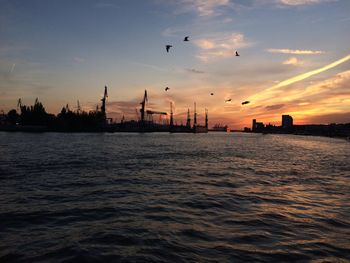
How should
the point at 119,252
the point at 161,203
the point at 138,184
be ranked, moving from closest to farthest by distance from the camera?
the point at 119,252, the point at 161,203, the point at 138,184

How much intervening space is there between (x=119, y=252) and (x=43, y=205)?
7034 mm

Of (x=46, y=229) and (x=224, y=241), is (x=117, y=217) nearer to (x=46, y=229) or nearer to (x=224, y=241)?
(x=46, y=229)

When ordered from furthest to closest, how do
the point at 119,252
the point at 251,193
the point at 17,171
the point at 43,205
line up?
1. the point at 17,171
2. the point at 251,193
3. the point at 43,205
4. the point at 119,252

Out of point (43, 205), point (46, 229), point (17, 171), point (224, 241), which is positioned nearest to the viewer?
point (224, 241)

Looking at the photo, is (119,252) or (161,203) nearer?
(119,252)

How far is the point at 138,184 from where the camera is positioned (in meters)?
20.7

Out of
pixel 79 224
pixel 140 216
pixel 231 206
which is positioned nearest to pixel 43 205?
pixel 79 224

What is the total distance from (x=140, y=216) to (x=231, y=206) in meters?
4.66

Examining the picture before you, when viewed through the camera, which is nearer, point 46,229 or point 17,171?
point 46,229

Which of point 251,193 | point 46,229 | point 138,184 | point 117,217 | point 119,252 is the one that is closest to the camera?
point 119,252

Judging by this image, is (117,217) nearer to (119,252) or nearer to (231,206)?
(119,252)

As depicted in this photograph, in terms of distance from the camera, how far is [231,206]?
1497 centimetres

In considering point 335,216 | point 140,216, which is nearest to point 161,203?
point 140,216

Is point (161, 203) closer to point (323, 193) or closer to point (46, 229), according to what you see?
point (46, 229)
